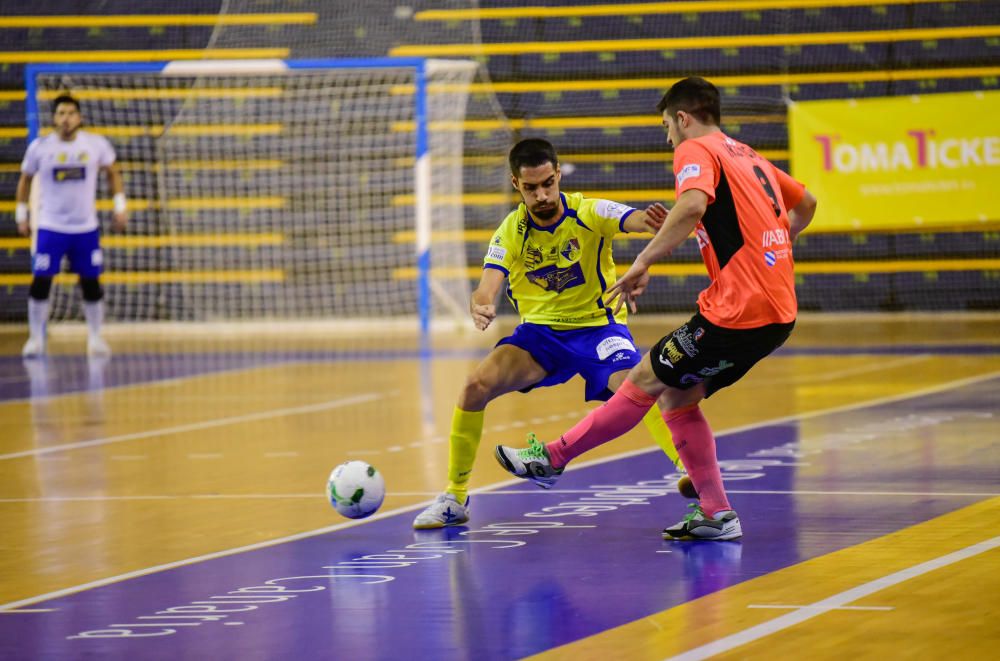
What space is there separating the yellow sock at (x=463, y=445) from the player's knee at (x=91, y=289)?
9.38 meters

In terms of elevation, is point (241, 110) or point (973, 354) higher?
point (241, 110)

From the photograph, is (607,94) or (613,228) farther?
(607,94)

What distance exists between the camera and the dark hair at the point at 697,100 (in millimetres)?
5699

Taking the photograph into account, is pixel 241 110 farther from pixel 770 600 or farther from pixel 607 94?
pixel 770 600

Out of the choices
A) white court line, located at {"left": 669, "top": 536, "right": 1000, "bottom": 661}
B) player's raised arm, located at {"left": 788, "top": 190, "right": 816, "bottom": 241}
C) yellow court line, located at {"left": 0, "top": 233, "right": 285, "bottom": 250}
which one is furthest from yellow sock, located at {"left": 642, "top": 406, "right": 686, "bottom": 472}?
yellow court line, located at {"left": 0, "top": 233, "right": 285, "bottom": 250}

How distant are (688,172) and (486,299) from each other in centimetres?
104

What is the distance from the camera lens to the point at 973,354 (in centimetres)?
1334

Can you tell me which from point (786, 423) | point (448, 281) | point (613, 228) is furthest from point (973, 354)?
point (613, 228)

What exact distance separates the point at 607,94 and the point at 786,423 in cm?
1027

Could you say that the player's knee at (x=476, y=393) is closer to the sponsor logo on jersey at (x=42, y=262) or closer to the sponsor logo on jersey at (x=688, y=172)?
the sponsor logo on jersey at (x=688, y=172)

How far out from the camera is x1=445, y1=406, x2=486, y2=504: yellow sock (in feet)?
20.9

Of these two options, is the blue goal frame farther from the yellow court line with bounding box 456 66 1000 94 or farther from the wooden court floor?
the wooden court floor

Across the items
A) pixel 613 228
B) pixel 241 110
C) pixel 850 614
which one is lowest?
pixel 850 614

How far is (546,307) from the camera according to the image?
6629mm
